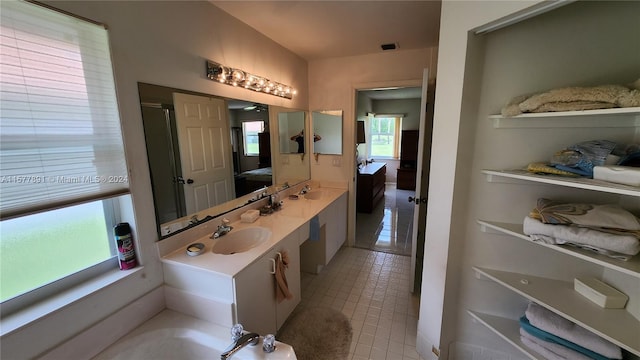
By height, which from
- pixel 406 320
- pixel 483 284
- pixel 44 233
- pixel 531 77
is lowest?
pixel 406 320

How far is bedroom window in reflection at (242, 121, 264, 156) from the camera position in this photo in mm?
2242

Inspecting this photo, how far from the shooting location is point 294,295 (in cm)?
203

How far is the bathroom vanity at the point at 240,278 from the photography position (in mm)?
1394

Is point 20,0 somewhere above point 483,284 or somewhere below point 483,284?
above

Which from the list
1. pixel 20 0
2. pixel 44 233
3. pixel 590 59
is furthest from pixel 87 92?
pixel 590 59

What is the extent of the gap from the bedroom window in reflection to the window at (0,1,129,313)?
1.04m

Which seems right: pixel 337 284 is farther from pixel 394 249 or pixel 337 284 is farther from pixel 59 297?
pixel 59 297

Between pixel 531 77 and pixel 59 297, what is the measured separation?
2570 mm

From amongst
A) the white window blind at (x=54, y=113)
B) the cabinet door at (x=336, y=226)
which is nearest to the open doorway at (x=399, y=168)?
the cabinet door at (x=336, y=226)

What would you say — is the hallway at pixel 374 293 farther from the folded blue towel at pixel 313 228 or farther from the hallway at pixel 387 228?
the folded blue towel at pixel 313 228

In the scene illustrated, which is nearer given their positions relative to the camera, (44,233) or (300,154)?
(44,233)

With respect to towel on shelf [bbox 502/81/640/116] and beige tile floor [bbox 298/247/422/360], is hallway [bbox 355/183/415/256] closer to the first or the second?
beige tile floor [bbox 298/247/422/360]

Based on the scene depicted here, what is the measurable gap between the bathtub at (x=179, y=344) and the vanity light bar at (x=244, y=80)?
5.29 ft

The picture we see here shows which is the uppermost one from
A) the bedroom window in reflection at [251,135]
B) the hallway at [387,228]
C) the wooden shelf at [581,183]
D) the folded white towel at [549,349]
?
the bedroom window in reflection at [251,135]
